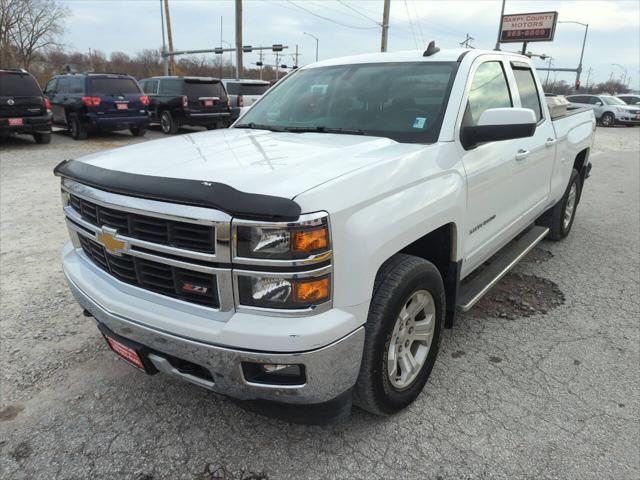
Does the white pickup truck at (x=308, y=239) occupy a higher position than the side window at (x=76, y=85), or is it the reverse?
the side window at (x=76, y=85)

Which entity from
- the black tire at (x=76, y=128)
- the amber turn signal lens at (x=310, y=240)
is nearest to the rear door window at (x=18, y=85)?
the black tire at (x=76, y=128)

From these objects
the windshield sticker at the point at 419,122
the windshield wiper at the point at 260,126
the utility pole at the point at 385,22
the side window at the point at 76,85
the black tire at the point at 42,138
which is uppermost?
the utility pole at the point at 385,22

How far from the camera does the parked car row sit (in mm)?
11930

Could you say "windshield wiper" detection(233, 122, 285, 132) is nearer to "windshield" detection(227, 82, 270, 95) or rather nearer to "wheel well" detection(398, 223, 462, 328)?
"wheel well" detection(398, 223, 462, 328)

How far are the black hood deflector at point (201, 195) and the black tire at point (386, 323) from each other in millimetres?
652

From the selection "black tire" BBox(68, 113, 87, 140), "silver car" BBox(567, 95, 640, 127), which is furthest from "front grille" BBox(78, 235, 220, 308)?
"silver car" BBox(567, 95, 640, 127)

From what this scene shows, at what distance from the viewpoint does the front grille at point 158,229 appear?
190 cm

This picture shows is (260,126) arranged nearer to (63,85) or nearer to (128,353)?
(128,353)

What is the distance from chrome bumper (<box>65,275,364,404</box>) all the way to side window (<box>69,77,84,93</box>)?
13476mm

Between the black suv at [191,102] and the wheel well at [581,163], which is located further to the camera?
the black suv at [191,102]

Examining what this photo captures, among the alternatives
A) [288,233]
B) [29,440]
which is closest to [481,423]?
[288,233]

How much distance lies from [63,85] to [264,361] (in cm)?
1532

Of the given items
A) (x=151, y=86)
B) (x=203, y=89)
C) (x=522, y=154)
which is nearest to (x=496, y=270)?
(x=522, y=154)

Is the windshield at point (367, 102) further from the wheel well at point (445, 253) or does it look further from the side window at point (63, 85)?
the side window at point (63, 85)
